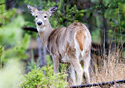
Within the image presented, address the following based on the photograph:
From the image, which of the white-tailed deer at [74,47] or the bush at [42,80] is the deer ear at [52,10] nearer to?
the white-tailed deer at [74,47]

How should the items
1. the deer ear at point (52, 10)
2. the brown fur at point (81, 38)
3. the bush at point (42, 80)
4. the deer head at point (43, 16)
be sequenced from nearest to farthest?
1. the bush at point (42, 80)
2. the brown fur at point (81, 38)
3. the deer head at point (43, 16)
4. the deer ear at point (52, 10)

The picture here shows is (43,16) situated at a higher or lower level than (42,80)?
higher

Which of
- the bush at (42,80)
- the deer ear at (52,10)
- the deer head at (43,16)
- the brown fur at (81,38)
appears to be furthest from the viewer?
the deer ear at (52,10)

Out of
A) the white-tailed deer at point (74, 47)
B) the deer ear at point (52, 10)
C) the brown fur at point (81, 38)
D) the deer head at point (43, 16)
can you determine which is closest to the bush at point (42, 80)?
the white-tailed deer at point (74, 47)

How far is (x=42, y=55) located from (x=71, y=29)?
9349 millimetres

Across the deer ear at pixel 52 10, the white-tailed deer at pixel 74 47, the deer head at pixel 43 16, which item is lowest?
the white-tailed deer at pixel 74 47

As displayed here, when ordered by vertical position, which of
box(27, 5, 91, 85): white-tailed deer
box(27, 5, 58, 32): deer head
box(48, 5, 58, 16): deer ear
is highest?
box(48, 5, 58, 16): deer ear

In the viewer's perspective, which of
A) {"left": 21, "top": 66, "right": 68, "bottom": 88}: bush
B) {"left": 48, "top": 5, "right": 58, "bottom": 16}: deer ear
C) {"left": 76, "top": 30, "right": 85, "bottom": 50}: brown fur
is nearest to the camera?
{"left": 21, "top": 66, "right": 68, "bottom": 88}: bush

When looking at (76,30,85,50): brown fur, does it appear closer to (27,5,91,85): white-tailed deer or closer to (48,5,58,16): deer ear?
(27,5,91,85): white-tailed deer

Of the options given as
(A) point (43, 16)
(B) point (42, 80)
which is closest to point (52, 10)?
(A) point (43, 16)

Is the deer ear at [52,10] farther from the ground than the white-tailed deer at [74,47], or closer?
farther from the ground

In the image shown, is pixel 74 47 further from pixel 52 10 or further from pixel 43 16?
pixel 52 10

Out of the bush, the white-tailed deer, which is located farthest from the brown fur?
the bush

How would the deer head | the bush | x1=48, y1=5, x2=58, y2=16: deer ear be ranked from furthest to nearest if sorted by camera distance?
1. x1=48, y1=5, x2=58, y2=16: deer ear
2. the deer head
3. the bush
